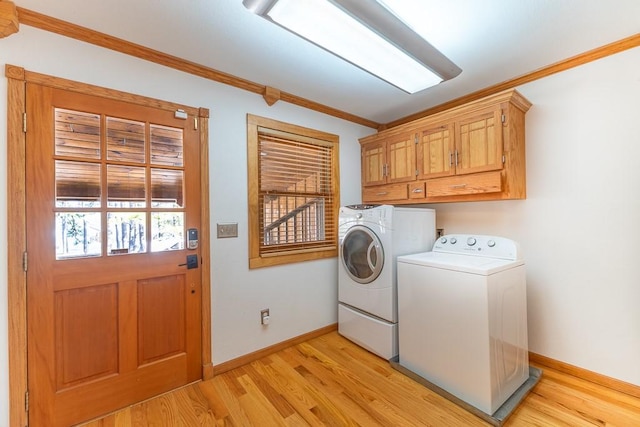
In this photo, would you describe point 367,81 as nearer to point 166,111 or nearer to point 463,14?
point 463,14

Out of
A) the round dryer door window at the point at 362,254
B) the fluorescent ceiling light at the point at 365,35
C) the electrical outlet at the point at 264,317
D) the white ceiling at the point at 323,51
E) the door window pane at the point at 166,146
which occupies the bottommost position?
the electrical outlet at the point at 264,317

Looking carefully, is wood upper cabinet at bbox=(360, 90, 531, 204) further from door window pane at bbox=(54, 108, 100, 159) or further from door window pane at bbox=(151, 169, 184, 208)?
door window pane at bbox=(54, 108, 100, 159)

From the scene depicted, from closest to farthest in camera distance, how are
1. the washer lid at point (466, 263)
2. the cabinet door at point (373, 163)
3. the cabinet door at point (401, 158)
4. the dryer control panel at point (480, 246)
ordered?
the washer lid at point (466, 263)
the dryer control panel at point (480, 246)
the cabinet door at point (401, 158)
the cabinet door at point (373, 163)

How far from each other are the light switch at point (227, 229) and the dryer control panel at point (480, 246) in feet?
5.83

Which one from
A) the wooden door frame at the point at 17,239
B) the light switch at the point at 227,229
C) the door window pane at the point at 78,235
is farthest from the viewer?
the light switch at the point at 227,229

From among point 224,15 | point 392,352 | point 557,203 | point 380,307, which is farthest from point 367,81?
point 392,352

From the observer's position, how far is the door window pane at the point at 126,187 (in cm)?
169

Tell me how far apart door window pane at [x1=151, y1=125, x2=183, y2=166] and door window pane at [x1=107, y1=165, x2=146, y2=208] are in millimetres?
135

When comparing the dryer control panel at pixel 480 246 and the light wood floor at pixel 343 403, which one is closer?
the light wood floor at pixel 343 403

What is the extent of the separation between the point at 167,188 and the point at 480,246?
2425 mm

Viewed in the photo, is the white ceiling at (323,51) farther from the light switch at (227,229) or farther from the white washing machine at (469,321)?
the white washing machine at (469,321)

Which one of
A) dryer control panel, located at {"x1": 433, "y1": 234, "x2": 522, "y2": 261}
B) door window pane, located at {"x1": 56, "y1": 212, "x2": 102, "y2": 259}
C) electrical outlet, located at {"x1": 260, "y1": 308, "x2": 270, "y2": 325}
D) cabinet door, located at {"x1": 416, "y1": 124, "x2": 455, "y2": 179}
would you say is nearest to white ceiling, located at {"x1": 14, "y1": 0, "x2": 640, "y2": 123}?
cabinet door, located at {"x1": 416, "y1": 124, "x2": 455, "y2": 179}

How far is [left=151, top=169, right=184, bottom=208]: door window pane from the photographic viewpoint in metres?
1.84

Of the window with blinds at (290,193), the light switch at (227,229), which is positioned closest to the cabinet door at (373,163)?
the window with blinds at (290,193)
